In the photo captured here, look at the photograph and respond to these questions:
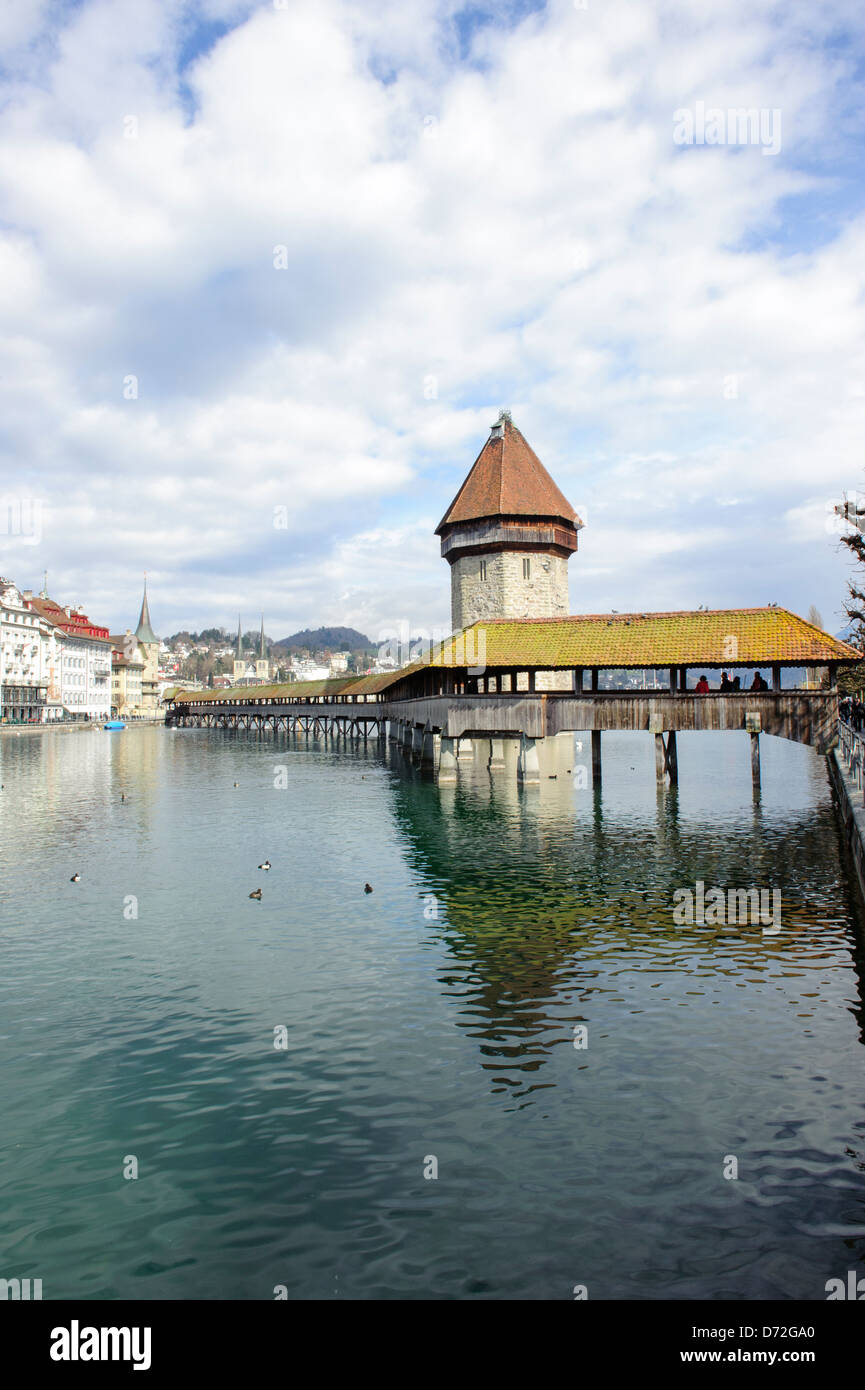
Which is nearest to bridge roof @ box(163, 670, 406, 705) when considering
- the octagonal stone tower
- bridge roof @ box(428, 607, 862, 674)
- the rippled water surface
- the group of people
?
the octagonal stone tower

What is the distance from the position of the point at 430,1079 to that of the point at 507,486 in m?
44.0

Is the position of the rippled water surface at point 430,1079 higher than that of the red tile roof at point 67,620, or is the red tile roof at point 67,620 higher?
the red tile roof at point 67,620

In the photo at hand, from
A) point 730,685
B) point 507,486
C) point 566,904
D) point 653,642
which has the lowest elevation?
point 566,904

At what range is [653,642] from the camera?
26.8 meters

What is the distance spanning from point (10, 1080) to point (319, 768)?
124ft

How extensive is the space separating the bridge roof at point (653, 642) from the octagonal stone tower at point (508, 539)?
1819 centimetres

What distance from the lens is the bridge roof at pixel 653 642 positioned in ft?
80.9

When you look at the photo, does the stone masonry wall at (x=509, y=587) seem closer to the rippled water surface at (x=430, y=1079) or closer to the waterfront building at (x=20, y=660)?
the rippled water surface at (x=430, y=1079)

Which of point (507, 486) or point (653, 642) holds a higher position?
point (507, 486)

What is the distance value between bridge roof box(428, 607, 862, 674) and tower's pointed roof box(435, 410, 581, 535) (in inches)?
772

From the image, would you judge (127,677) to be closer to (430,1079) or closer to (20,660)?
(20,660)

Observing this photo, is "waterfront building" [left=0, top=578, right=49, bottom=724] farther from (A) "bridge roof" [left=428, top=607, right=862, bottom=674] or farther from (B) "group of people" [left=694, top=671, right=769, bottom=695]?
(B) "group of people" [left=694, top=671, right=769, bottom=695]

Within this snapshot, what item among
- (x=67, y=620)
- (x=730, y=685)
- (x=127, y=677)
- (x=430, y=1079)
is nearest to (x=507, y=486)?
(x=730, y=685)

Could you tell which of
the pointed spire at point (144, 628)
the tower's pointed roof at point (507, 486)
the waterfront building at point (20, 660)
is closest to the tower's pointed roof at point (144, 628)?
the pointed spire at point (144, 628)
